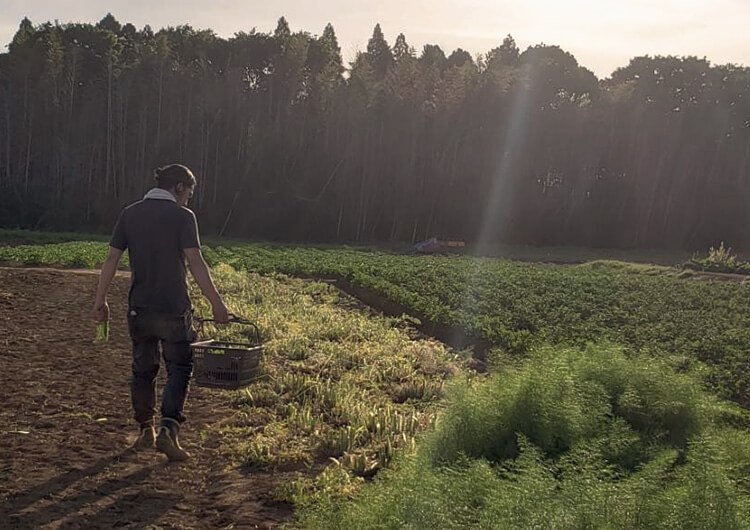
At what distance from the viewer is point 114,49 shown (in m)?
47.5

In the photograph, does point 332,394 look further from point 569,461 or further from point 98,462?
point 569,461

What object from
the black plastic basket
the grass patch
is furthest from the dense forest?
the black plastic basket

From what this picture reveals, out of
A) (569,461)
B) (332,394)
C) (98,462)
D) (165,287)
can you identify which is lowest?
(98,462)

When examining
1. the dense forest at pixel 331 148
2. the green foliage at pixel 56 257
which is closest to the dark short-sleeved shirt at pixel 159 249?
the green foliage at pixel 56 257

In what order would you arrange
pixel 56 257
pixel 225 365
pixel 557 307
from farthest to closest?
pixel 56 257 < pixel 557 307 < pixel 225 365

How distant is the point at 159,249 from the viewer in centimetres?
486

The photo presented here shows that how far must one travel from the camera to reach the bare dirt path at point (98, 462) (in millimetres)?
3873

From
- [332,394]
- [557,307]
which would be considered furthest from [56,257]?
[332,394]

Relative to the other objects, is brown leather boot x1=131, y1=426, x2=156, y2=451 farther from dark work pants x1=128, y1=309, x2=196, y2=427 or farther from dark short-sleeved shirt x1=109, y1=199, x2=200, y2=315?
dark short-sleeved shirt x1=109, y1=199, x2=200, y2=315

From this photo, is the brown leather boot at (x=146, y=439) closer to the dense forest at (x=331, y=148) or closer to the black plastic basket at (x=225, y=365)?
the black plastic basket at (x=225, y=365)

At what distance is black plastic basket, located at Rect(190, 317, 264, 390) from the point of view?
16.3 ft

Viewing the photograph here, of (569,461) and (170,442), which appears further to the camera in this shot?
(170,442)

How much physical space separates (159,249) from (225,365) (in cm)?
90

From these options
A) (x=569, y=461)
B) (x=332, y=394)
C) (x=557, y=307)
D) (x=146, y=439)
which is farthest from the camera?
(x=557, y=307)
